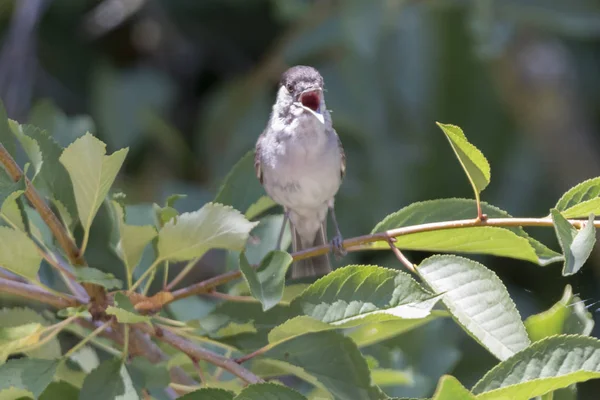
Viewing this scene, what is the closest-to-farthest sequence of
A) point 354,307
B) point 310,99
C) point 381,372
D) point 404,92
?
point 354,307, point 381,372, point 310,99, point 404,92

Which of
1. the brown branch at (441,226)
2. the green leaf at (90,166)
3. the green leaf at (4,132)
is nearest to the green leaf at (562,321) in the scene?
the brown branch at (441,226)

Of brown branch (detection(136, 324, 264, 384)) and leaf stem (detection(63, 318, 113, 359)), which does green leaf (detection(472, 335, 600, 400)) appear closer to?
brown branch (detection(136, 324, 264, 384))

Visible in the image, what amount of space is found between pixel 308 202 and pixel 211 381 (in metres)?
1.08

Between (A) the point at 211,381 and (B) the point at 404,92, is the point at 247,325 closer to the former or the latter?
(A) the point at 211,381

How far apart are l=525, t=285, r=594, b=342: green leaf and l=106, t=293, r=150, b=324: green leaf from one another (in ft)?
2.82

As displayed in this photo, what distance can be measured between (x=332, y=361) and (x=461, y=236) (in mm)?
371

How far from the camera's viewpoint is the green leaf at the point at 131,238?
202 cm

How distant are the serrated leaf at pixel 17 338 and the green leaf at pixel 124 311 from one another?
8.5 inches

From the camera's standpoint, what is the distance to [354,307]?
5.92ft

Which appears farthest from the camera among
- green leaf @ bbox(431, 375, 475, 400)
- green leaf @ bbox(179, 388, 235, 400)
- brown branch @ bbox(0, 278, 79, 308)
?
brown branch @ bbox(0, 278, 79, 308)

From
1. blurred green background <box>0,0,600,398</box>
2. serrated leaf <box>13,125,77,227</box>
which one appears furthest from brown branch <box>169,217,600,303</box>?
blurred green background <box>0,0,600,398</box>

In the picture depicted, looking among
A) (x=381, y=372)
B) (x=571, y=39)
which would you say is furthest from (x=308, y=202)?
(x=571, y=39)

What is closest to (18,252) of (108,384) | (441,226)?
(108,384)

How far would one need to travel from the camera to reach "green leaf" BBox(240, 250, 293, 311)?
5.87 ft
